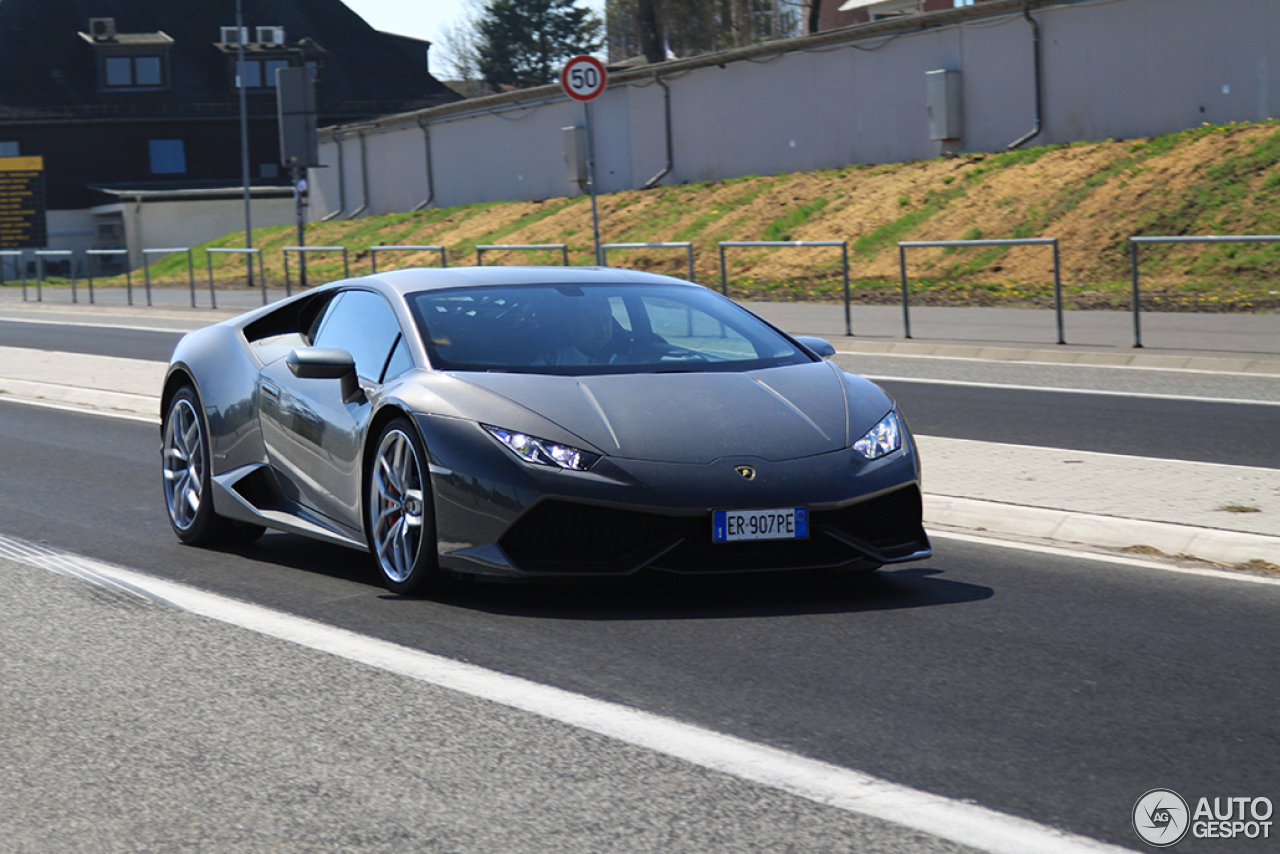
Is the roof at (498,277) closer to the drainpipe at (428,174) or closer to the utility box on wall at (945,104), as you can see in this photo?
the utility box on wall at (945,104)

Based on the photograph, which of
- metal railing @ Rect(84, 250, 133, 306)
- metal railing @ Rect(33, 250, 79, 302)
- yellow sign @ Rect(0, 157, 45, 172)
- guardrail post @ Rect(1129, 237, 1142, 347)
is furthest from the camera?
yellow sign @ Rect(0, 157, 45, 172)

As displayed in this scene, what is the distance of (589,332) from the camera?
6996mm

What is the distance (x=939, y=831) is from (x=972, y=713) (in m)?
1.04

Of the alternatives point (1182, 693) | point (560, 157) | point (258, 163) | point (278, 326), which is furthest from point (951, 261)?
point (258, 163)

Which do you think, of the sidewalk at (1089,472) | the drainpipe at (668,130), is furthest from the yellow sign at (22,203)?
the sidewalk at (1089,472)

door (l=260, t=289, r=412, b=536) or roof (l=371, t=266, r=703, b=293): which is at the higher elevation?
roof (l=371, t=266, r=703, b=293)

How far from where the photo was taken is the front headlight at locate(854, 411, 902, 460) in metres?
6.30

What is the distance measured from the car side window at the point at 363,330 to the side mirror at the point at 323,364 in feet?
0.33

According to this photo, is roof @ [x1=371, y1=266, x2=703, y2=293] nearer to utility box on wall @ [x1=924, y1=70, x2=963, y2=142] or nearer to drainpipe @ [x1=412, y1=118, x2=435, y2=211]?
utility box on wall @ [x1=924, y1=70, x2=963, y2=142]

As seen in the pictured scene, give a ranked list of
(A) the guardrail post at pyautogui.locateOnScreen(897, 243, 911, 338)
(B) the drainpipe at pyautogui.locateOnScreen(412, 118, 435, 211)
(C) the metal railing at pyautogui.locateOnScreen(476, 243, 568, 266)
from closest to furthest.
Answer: (A) the guardrail post at pyautogui.locateOnScreen(897, 243, 911, 338) < (C) the metal railing at pyautogui.locateOnScreen(476, 243, 568, 266) < (B) the drainpipe at pyautogui.locateOnScreen(412, 118, 435, 211)

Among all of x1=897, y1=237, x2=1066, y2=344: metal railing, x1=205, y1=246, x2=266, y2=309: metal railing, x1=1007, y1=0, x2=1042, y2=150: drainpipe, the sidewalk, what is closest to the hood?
the sidewalk

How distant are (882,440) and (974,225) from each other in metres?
23.4

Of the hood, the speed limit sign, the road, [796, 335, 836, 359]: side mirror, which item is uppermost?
the speed limit sign

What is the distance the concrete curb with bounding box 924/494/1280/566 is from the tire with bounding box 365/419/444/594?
112 inches
